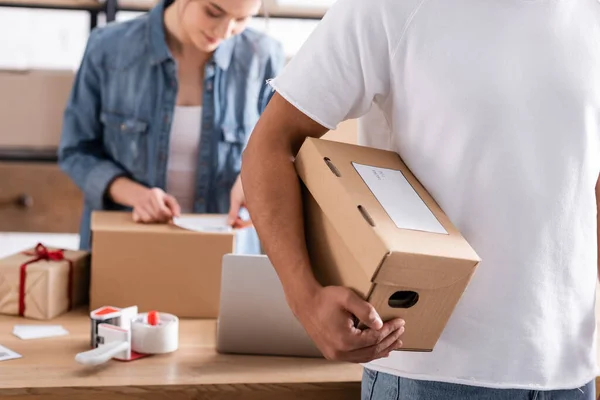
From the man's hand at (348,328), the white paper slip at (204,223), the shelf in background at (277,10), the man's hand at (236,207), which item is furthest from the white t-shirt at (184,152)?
the man's hand at (348,328)

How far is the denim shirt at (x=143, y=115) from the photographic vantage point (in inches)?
89.0

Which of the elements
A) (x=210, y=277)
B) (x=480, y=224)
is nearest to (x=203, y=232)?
(x=210, y=277)

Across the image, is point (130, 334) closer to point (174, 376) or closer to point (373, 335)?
point (174, 376)

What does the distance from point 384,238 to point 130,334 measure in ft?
2.76

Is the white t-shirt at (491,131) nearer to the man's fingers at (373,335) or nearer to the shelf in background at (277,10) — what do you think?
the man's fingers at (373,335)

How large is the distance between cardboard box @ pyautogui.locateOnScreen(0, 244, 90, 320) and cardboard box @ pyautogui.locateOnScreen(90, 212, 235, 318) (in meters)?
0.08

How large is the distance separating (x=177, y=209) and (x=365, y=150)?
95cm

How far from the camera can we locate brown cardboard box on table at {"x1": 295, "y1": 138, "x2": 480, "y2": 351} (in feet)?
2.94

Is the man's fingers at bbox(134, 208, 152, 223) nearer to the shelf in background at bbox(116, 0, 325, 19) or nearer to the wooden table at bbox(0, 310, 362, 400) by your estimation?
the wooden table at bbox(0, 310, 362, 400)

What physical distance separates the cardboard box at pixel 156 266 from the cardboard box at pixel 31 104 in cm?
112

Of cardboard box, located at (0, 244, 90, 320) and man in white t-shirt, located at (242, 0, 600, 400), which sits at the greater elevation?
man in white t-shirt, located at (242, 0, 600, 400)

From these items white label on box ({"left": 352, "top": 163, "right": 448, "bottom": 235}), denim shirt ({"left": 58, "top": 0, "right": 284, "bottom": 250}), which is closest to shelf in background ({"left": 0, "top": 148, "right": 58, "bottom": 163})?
denim shirt ({"left": 58, "top": 0, "right": 284, "bottom": 250})

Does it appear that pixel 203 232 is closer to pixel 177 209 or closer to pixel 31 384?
pixel 177 209

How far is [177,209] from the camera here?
6.35 ft
